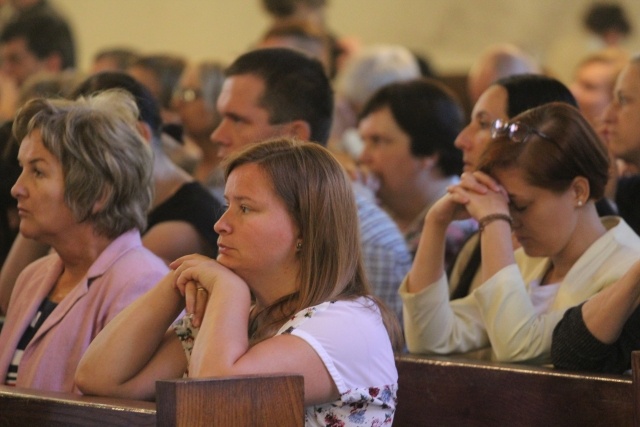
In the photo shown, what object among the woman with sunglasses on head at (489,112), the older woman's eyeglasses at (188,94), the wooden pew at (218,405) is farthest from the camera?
the older woman's eyeglasses at (188,94)

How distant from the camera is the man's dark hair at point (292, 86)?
3.68m

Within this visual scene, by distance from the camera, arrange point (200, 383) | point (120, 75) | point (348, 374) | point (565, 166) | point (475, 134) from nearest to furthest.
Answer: point (200, 383), point (348, 374), point (565, 166), point (475, 134), point (120, 75)

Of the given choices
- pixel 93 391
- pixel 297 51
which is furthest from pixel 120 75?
pixel 93 391

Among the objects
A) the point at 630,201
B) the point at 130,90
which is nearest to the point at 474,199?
the point at 630,201

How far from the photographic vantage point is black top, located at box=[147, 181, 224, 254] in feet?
11.6

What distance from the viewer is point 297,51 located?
3820 mm

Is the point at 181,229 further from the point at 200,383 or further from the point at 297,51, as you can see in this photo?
the point at 200,383

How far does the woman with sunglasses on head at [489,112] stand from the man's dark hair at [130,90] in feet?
3.10

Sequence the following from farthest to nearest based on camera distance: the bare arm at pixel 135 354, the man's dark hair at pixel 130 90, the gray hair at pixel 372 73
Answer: the gray hair at pixel 372 73 < the man's dark hair at pixel 130 90 < the bare arm at pixel 135 354

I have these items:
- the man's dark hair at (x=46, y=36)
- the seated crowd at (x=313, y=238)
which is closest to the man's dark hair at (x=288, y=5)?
the man's dark hair at (x=46, y=36)

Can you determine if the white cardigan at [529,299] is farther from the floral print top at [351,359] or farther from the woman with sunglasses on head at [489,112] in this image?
the floral print top at [351,359]

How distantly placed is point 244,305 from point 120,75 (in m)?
1.61

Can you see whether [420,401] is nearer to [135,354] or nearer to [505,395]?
[505,395]

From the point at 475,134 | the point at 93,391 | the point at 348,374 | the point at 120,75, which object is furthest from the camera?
the point at 120,75
